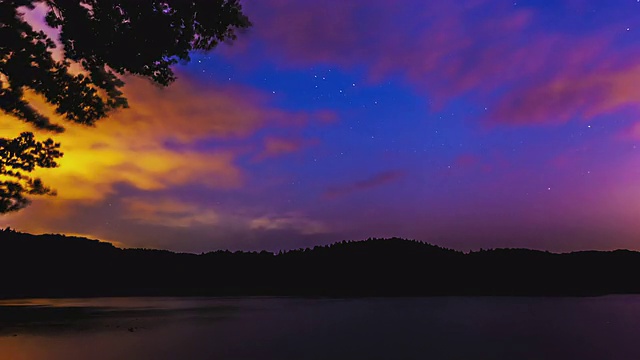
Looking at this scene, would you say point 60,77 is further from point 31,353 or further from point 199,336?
point 199,336

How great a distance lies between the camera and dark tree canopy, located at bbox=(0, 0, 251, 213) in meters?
14.2

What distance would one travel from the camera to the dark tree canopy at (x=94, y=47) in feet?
46.5

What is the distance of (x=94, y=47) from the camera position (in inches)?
575

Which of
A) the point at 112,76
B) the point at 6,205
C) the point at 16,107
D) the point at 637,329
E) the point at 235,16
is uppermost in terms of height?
the point at 235,16

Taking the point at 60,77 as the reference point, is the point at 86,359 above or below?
below

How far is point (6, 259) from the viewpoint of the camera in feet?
632

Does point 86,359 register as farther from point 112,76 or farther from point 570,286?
point 570,286

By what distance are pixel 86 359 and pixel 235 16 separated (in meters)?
17.9

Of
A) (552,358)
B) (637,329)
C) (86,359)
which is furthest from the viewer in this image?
(637,329)

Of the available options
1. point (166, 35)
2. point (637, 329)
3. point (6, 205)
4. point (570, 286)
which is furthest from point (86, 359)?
point (570, 286)

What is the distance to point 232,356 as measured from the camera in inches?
974

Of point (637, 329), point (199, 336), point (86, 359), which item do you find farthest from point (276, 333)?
point (637, 329)

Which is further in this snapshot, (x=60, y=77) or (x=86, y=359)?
(x=86, y=359)

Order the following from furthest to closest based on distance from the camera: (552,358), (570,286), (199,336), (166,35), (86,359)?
1. (570,286)
2. (199,336)
3. (552,358)
4. (86,359)
5. (166,35)
